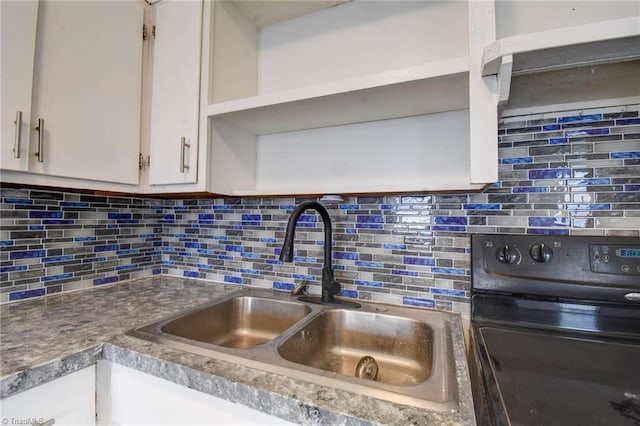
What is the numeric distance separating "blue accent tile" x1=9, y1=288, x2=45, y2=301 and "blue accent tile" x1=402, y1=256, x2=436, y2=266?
1373 mm

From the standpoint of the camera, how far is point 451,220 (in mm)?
965

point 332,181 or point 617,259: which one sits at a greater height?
point 332,181

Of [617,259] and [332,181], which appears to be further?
[332,181]

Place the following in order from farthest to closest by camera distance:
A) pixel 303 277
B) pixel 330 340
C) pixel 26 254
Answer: pixel 303 277
pixel 26 254
pixel 330 340

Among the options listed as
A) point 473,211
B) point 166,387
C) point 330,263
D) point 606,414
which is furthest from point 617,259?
point 166,387

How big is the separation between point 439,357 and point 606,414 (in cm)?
28

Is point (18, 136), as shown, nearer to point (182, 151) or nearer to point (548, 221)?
point (182, 151)

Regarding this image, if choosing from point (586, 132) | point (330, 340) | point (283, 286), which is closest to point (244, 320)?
point (283, 286)

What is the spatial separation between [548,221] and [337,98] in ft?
2.43

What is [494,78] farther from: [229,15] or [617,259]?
[229,15]

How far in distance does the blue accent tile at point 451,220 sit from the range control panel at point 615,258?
1.04 feet

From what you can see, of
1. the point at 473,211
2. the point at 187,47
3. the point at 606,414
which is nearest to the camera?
the point at 606,414

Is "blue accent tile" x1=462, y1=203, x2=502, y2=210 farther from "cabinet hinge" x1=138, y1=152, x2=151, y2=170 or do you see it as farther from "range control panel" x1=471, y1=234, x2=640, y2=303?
"cabinet hinge" x1=138, y1=152, x2=151, y2=170

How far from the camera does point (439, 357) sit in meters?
0.66
